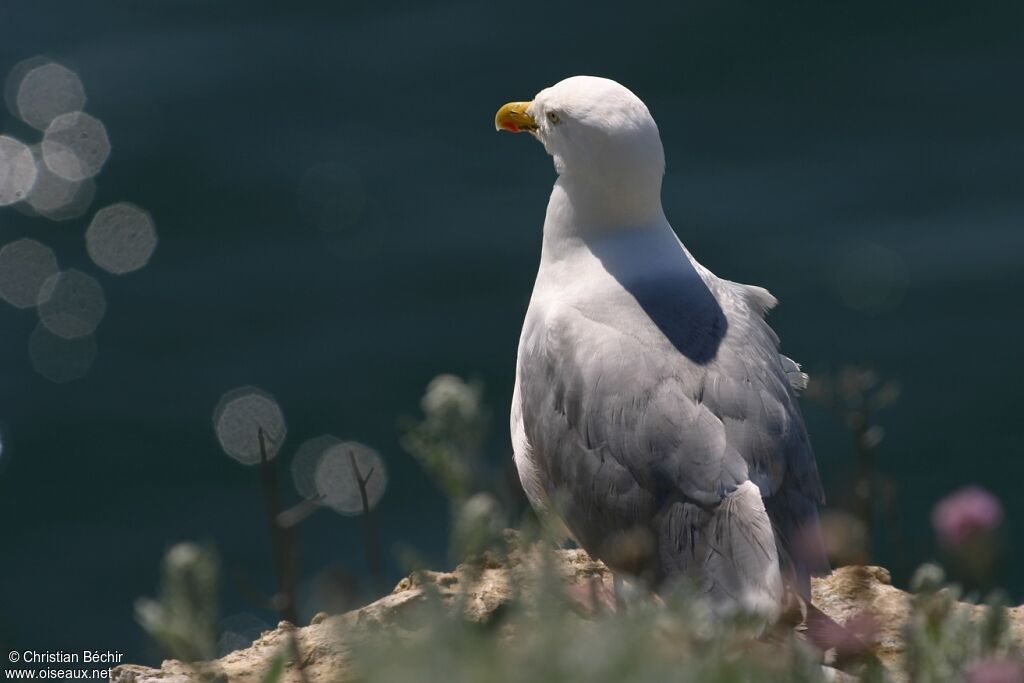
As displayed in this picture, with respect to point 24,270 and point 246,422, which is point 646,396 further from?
point 24,270

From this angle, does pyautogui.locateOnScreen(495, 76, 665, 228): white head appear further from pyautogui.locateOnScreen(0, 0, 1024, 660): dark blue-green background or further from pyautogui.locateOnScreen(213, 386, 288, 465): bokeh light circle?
pyautogui.locateOnScreen(213, 386, 288, 465): bokeh light circle

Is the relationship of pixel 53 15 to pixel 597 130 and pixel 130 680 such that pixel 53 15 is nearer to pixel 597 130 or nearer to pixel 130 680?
pixel 597 130

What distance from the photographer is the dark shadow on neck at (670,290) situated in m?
5.21

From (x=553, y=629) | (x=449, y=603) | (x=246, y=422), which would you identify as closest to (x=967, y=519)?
(x=553, y=629)

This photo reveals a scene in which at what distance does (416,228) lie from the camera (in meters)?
10.3

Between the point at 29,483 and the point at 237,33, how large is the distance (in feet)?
12.6

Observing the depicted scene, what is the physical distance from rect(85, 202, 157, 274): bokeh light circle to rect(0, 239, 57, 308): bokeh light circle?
29 cm

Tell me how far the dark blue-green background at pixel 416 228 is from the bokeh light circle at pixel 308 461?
85 mm

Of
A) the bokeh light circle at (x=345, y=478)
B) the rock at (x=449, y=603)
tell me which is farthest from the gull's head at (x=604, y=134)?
the bokeh light circle at (x=345, y=478)

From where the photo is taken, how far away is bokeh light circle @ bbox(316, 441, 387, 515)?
8789 mm

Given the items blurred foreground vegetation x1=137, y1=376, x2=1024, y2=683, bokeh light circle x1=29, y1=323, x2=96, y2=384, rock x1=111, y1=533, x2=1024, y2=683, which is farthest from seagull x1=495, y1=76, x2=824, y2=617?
Result: bokeh light circle x1=29, y1=323, x2=96, y2=384

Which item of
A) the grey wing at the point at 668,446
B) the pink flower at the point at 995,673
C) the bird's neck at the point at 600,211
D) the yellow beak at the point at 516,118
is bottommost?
the pink flower at the point at 995,673

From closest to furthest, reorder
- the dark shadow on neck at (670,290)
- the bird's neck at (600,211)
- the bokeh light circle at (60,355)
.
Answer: the dark shadow on neck at (670,290)
the bird's neck at (600,211)
the bokeh light circle at (60,355)

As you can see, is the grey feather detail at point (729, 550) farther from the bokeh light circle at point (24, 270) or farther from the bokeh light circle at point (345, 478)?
the bokeh light circle at point (24, 270)
